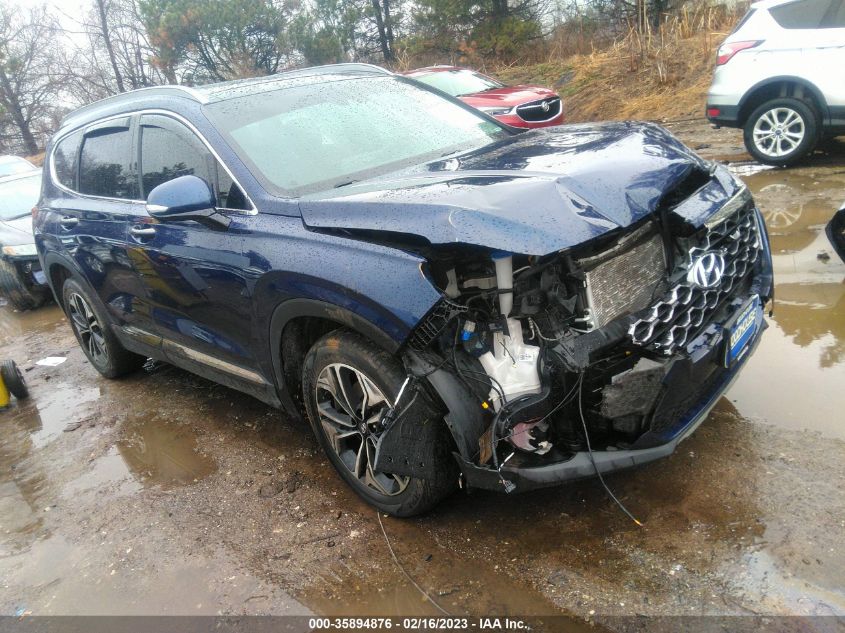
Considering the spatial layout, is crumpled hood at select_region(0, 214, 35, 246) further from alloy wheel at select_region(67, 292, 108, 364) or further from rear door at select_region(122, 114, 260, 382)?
rear door at select_region(122, 114, 260, 382)

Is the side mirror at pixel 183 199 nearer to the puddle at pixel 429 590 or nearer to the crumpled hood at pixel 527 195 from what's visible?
the crumpled hood at pixel 527 195

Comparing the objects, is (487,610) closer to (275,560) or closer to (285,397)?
(275,560)

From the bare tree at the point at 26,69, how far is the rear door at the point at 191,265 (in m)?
31.0

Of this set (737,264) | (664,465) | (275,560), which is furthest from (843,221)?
(275,560)

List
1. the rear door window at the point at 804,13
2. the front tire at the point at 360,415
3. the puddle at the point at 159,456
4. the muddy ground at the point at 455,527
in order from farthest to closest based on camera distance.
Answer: the rear door window at the point at 804,13 → the puddle at the point at 159,456 → the front tire at the point at 360,415 → the muddy ground at the point at 455,527

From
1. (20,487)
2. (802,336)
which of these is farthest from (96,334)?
(802,336)

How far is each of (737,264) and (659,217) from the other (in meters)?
0.52

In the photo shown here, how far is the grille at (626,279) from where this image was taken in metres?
2.42

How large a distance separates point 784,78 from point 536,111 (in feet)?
11.0

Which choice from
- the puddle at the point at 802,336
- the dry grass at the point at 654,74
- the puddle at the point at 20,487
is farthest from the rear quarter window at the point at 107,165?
the dry grass at the point at 654,74

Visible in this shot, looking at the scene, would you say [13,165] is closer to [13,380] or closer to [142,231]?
[13,380]

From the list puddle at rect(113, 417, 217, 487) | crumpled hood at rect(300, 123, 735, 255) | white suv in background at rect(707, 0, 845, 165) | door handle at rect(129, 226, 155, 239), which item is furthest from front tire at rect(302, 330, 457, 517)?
white suv in background at rect(707, 0, 845, 165)

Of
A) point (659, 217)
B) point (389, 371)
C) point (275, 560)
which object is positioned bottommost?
point (275, 560)

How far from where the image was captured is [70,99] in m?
32.8
